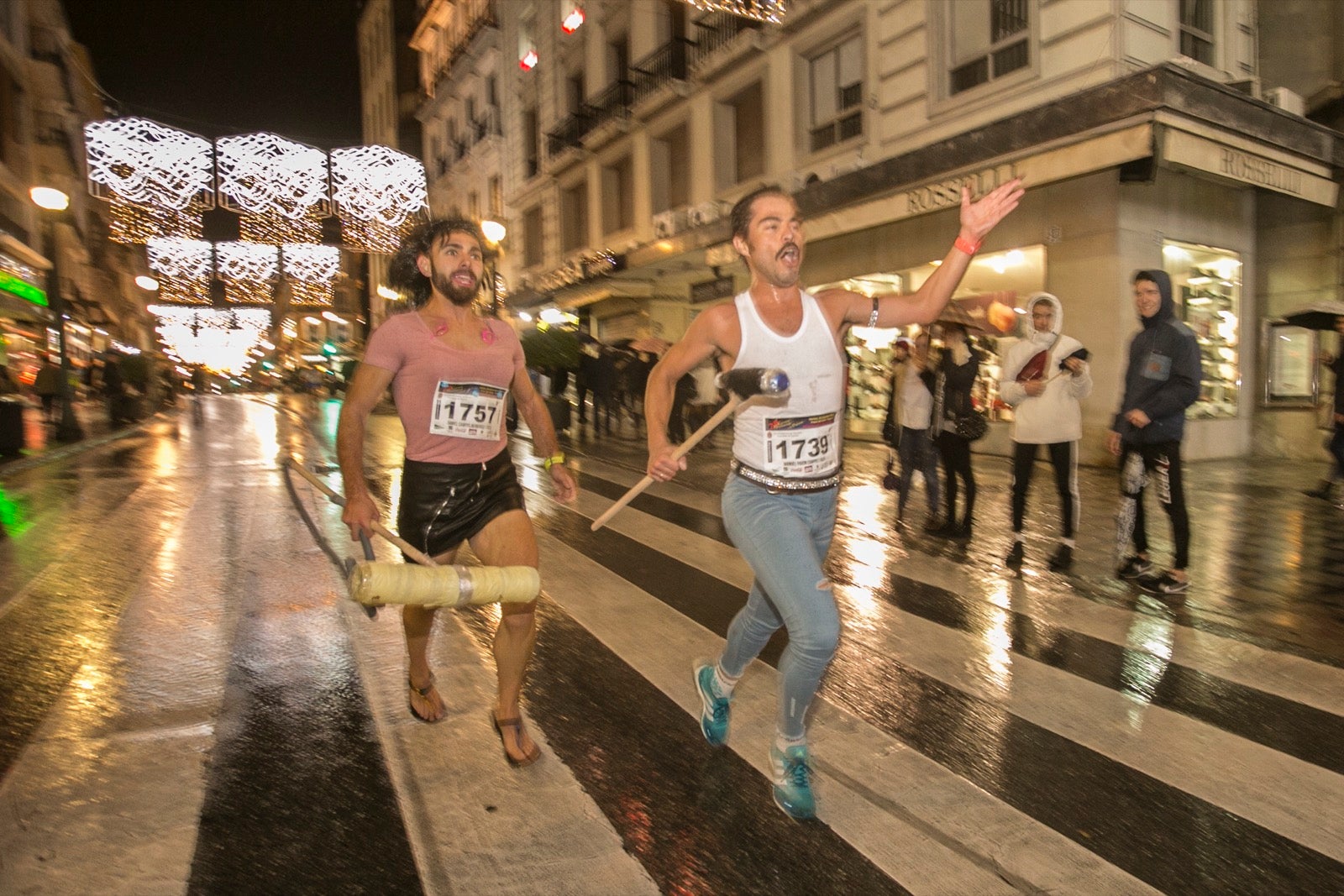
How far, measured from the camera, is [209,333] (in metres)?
66.8

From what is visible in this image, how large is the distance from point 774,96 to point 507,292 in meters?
15.9

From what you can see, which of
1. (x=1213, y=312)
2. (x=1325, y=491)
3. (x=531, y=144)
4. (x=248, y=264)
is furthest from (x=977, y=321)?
(x=248, y=264)

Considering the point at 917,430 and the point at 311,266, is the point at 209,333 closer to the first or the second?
the point at 311,266

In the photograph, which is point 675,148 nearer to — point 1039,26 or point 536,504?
point 1039,26

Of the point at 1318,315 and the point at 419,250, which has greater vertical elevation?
the point at 1318,315

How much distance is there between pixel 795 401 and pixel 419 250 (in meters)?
1.51

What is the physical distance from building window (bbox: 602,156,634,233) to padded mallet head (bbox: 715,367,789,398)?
23.1 meters

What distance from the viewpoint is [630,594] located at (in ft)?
18.4

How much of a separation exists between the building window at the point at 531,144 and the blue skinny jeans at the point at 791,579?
93.5ft

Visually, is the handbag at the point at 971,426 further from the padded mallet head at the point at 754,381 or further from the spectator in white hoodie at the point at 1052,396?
the padded mallet head at the point at 754,381

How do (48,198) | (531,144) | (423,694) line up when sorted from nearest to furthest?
(423,694) < (48,198) < (531,144)

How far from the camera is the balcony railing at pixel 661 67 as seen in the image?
20922mm

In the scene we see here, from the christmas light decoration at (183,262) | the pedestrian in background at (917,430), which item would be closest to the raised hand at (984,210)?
the pedestrian in background at (917,430)

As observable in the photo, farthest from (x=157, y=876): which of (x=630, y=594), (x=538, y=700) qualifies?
(x=630, y=594)
